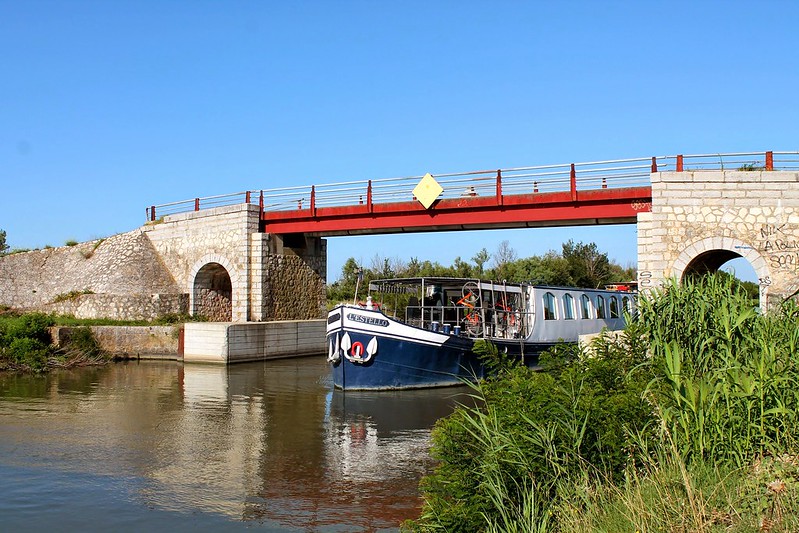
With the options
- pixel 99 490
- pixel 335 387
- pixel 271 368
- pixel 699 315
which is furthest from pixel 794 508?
pixel 271 368

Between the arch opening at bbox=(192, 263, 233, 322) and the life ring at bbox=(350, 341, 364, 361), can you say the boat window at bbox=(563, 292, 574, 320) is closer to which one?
the life ring at bbox=(350, 341, 364, 361)

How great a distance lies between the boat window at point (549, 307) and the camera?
20.6 metres

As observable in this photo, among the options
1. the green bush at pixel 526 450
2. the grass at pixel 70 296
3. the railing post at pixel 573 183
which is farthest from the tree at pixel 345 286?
the green bush at pixel 526 450

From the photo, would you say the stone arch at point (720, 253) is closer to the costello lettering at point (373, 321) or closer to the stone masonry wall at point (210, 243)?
the costello lettering at point (373, 321)

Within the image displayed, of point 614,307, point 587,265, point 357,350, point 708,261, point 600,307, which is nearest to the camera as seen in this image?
point 357,350

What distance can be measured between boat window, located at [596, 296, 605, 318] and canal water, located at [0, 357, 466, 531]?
7.20m

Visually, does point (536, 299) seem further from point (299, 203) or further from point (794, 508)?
point (794, 508)

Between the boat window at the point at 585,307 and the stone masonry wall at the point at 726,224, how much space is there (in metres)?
3.90

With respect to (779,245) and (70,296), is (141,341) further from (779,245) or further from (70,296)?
(779,245)

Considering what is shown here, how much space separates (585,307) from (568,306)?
123cm

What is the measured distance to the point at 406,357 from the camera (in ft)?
58.5

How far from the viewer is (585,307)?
2264 centimetres

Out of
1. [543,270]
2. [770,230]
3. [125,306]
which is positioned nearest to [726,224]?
[770,230]

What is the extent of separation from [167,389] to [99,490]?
376 inches
